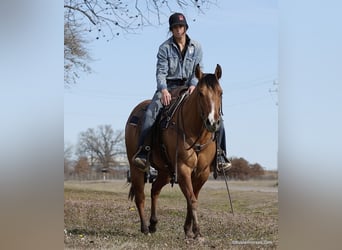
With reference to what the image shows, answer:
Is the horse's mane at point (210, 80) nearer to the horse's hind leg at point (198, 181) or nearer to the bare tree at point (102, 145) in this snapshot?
the horse's hind leg at point (198, 181)

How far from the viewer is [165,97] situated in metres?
5.91

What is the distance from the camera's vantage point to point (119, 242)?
585cm

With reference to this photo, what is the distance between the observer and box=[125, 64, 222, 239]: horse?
5480mm

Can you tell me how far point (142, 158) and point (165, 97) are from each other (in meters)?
0.58

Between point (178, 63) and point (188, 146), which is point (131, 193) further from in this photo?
point (178, 63)

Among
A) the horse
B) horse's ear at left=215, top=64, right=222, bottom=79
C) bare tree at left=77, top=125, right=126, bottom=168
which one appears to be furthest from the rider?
bare tree at left=77, top=125, right=126, bottom=168

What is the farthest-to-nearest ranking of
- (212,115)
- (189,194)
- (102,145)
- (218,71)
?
(102,145) → (189,194) → (218,71) → (212,115)

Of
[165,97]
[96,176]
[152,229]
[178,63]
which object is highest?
[178,63]

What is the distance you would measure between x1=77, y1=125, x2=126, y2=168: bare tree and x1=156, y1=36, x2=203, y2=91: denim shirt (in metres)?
0.56

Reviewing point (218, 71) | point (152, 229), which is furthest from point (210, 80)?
point (152, 229)

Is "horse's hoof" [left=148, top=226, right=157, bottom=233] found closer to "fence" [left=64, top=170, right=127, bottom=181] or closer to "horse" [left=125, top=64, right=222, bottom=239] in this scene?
"horse" [left=125, top=64, right=222, bottom=239]
